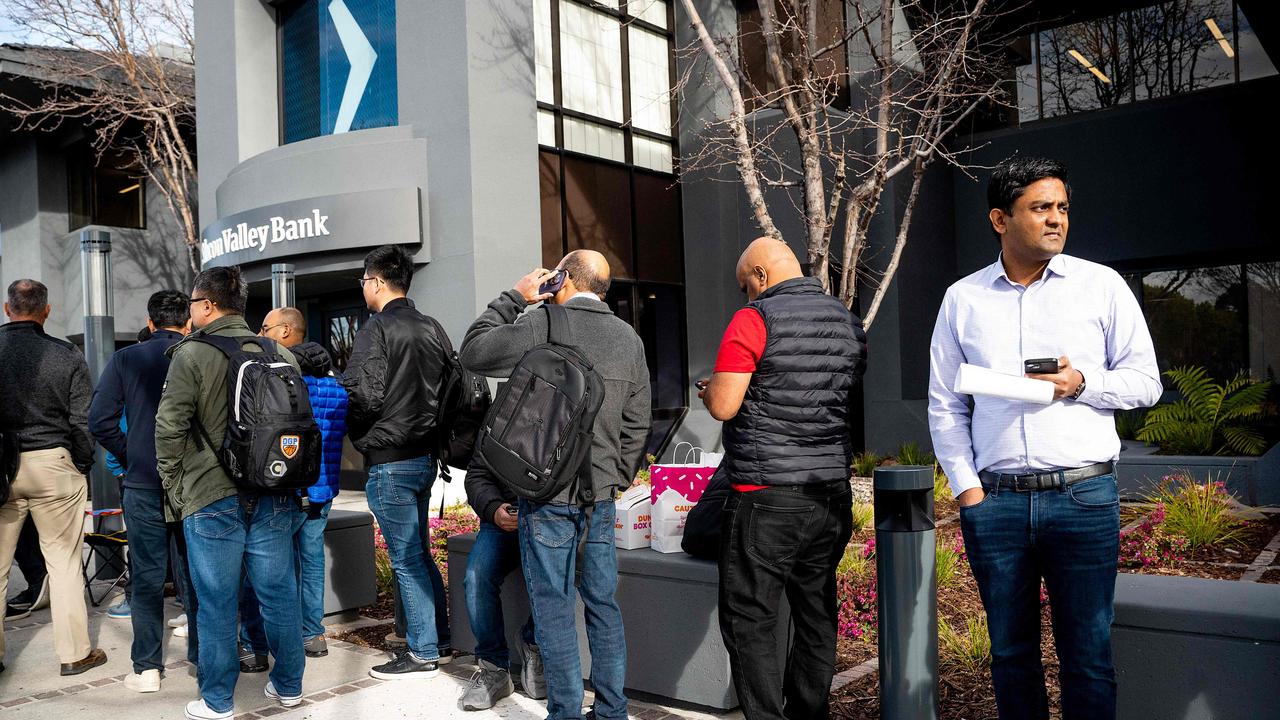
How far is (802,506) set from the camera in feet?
12.0

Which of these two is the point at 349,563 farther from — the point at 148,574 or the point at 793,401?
the point at 793,401

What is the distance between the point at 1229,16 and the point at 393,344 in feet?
46.3

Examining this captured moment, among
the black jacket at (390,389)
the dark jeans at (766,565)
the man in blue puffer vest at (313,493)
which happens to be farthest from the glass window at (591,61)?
the dark jeans at (766,565)

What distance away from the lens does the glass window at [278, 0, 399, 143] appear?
43.3 feet

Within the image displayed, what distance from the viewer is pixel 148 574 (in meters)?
5.16

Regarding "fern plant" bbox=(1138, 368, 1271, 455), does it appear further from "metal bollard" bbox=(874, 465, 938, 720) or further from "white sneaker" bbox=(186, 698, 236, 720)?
"white sneaker" bbox=(186, 698, 236, 720)

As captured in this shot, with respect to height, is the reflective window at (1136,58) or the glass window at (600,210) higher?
the reflective window at (1136,58)

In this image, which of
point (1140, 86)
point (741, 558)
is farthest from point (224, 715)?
point (1140, 86)

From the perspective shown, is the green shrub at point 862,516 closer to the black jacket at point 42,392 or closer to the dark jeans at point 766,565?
the dark jeans at point 766,565

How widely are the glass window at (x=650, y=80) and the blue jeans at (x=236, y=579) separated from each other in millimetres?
11414

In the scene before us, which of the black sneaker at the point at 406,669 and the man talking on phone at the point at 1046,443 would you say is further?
the black sneaker at the point at 406,669

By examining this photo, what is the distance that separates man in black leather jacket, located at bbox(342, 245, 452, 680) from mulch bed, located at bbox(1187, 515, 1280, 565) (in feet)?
18.5

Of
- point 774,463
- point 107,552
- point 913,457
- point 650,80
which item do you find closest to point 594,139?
point 650,80

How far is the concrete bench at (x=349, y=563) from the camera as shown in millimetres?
6441
